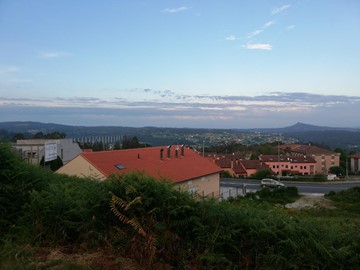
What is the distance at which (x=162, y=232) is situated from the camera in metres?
4.31

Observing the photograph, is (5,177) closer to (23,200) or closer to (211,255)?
(23,200)

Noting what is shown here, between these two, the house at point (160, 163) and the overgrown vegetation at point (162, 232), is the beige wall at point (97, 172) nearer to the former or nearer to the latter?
the house at point (160, 163)

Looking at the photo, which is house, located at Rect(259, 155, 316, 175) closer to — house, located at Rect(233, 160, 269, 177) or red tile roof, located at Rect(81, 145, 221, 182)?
house, located at Rect(233, 160, 269, 177)

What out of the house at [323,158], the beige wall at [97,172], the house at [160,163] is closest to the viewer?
the beige wall at [97,172]

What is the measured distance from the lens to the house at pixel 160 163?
92.6 feet

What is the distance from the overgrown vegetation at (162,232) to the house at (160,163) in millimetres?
22038

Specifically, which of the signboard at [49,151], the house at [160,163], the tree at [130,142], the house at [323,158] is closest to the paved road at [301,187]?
the house at [160,163]

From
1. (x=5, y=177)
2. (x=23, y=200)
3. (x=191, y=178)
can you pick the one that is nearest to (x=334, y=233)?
(x=23, y=200)

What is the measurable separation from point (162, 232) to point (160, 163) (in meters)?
30.5

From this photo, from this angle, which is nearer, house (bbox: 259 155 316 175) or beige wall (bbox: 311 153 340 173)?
house (bbox: 259 155 316 175)

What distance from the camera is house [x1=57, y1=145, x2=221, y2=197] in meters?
28.2

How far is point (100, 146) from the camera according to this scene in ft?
274

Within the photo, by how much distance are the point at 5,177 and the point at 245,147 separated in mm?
115863

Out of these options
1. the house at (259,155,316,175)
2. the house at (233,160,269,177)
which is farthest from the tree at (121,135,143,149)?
the house at (259,155,316,175)
